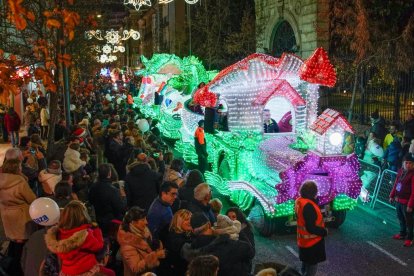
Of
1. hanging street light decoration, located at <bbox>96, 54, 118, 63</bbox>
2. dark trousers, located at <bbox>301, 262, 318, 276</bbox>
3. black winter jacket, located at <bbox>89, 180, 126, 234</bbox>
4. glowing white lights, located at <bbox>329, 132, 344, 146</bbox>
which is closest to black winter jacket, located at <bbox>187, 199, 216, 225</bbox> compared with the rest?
black winter jacket, located at <bbox>89, 180, 126, 234</bbox>

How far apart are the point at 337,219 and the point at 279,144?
180 centimetres

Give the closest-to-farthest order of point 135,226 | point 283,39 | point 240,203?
point 135,226
point 240,203
point 283,39

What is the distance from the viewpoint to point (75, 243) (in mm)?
4578

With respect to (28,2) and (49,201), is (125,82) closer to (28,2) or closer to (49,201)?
(28,2)

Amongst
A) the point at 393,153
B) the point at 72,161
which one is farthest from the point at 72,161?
the point at 393,153

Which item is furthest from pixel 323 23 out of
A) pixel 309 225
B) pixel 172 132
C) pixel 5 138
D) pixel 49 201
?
pixel 49 201

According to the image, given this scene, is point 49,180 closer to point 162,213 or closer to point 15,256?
point 15,256

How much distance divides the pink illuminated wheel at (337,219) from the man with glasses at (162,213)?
13.6 ft

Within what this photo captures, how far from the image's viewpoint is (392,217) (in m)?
10.2

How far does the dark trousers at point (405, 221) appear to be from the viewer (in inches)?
336

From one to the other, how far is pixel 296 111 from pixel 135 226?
622cm

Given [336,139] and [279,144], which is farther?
[279,144]

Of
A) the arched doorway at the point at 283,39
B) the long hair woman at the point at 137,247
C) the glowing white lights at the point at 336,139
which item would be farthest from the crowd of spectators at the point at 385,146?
the arched doorway at the point at 283,39

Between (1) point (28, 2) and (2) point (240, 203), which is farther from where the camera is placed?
(1) point (28, 2)
